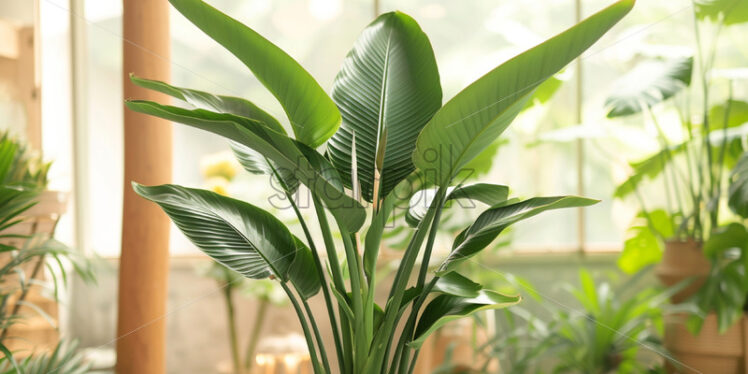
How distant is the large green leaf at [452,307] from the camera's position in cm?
88

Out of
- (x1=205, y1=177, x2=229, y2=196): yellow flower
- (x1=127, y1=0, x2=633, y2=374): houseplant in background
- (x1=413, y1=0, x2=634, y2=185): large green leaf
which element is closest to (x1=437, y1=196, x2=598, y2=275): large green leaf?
(x1=127, y1=0, x2=633, y2=374): houseplant in background

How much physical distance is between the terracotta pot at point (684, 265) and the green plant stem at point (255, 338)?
137 cm

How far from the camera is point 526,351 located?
192 centimetres

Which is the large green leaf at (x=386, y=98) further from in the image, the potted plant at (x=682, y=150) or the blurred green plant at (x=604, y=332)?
the blurred green plant at (x=604, y=332)

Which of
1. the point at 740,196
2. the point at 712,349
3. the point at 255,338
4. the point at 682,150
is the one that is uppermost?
the point at 682,150

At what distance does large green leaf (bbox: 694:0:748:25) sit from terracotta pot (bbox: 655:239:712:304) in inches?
25.9

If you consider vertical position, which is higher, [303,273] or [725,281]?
[303,273]

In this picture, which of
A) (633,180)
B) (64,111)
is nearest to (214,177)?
(64,111)

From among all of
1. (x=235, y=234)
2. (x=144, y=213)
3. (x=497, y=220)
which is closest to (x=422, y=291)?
(x=497, y=220)

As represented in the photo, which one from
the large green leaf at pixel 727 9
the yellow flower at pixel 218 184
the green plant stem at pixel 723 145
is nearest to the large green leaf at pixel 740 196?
the green plant stem at pixel 723 145

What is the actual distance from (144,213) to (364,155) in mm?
696

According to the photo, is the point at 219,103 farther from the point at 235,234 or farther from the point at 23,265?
the point at 23,265

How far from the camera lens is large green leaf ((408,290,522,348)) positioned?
34.6 inches

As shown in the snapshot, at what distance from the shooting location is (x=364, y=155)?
97 centimetres
